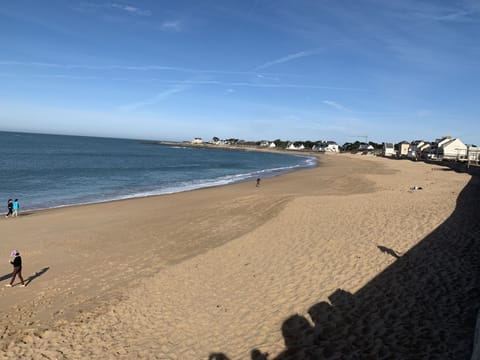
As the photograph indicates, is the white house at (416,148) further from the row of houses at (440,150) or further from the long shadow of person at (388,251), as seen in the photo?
the long shadow of person at (388,251)

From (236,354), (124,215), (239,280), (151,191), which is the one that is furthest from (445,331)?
(151,191)

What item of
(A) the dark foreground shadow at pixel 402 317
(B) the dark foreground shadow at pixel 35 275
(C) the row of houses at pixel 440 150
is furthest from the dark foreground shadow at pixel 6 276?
(C) the row of houses at pixel 440 150

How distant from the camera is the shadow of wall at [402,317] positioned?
5637 millimetres

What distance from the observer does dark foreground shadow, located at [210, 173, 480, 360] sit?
5.64 m

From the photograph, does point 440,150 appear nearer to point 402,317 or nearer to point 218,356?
point 402,317

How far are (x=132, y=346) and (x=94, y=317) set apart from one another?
1648mm

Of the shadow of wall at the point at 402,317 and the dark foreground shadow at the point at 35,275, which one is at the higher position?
the shadow of wall at the point at 402,317

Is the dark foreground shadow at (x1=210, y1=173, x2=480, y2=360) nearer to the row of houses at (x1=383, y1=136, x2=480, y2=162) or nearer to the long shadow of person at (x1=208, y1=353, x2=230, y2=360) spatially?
the long shadow of person at (x1=208, y1=353, x2=230, y2=360)

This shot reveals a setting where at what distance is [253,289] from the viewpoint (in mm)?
8672

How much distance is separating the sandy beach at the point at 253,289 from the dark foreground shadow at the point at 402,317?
3 centimetres

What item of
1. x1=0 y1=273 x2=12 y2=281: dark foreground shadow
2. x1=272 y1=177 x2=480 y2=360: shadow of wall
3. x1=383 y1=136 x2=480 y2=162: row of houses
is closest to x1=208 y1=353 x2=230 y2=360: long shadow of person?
x1=272 y1=177 x2=480 y2=360: shadow of wall

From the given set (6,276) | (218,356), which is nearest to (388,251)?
(218,356)

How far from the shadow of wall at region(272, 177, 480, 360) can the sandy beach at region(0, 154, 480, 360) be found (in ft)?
0.10

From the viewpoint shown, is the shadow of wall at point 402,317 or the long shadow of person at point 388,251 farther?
the long shadow of person at point 388,251
